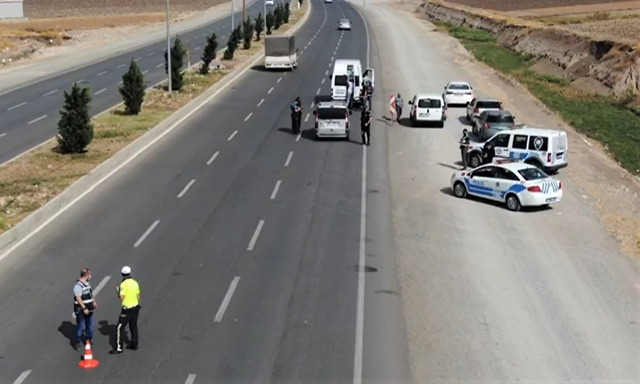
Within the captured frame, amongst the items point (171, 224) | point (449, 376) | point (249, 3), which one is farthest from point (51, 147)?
point (249, 3)

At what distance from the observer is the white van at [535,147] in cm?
3403

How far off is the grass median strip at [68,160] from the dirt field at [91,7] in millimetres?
88456

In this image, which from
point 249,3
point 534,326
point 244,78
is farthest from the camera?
point 249,3

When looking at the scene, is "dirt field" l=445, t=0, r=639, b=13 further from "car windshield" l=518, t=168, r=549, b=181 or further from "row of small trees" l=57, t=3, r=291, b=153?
"car windshield" l=518, t=168, r=549, b=181

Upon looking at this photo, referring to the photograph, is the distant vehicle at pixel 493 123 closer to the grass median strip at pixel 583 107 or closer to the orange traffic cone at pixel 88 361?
the grass median strip at pixel 583 107

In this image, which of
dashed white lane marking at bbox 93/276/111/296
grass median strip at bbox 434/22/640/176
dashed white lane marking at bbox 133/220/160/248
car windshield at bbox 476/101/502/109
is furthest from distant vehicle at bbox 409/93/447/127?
dashed white lane marking at bbox 93/276/111/296

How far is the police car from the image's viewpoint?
94.4 ft

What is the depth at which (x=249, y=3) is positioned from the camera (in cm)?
14988

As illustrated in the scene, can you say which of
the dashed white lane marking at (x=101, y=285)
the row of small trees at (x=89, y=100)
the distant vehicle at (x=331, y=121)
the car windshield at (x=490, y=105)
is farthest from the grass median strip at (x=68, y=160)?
the car windshield at (x=490, y=105)

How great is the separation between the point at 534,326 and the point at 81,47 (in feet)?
240

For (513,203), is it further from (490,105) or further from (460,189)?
(490,105)

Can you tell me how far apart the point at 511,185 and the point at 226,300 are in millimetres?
12711

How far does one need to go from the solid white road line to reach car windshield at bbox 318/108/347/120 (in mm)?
19397

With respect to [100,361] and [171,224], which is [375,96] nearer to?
[171,224]
